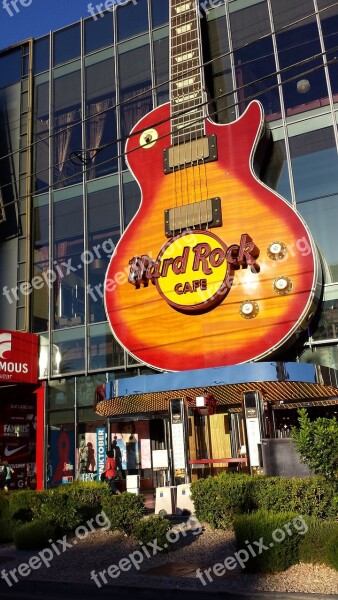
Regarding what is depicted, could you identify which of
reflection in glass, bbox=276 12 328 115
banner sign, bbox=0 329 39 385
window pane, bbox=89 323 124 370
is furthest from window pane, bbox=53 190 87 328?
reflection in glass, bbox=276 12 328 115

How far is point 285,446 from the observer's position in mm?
12383

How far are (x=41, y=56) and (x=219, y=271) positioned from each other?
16.0 metres

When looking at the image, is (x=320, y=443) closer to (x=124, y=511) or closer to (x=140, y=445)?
(x=124, y=511)

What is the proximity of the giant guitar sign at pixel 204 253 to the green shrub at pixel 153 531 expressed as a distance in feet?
25.1

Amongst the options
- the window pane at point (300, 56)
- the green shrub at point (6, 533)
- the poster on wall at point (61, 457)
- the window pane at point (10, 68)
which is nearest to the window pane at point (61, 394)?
the poster on wall at point (61, 457)

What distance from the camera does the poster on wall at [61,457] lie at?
72.0 feet

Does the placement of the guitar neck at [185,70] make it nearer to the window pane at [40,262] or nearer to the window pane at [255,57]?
the window pane at [255,57]

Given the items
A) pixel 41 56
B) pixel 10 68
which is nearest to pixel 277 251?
pixel 41 56

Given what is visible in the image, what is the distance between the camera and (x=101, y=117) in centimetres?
2491

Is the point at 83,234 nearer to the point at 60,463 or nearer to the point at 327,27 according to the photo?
the point at 60,463

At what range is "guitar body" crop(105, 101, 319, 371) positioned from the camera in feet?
56.5

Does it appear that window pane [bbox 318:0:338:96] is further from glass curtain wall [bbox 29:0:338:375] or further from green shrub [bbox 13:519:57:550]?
green shrub [bbox 13:519:57:550]

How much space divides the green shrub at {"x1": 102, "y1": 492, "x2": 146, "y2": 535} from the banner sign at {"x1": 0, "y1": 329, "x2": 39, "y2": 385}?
38.3ft

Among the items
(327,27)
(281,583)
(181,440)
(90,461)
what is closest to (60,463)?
(90,461)
